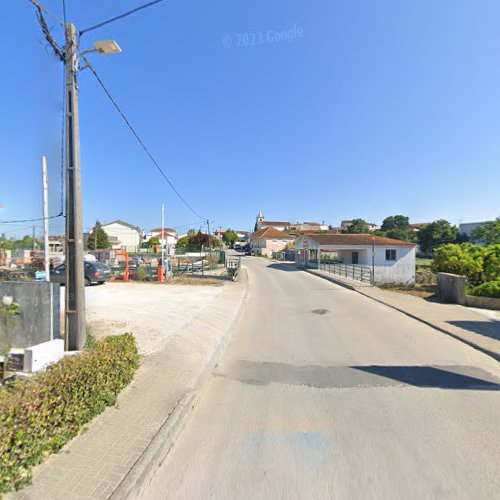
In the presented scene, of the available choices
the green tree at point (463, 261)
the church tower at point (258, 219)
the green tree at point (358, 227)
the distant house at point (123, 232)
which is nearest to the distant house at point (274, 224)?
the church tower at point (258, 219)

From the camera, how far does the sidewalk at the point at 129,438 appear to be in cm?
238

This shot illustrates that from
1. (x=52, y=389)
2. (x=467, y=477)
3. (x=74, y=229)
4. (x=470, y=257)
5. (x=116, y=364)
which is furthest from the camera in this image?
(x=470, y=257)

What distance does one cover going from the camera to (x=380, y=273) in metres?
30.4

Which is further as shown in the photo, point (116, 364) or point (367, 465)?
point (116, 364)

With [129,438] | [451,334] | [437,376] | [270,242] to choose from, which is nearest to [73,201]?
[129,438]

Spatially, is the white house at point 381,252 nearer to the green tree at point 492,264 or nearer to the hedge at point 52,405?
the green tree at point 492,264

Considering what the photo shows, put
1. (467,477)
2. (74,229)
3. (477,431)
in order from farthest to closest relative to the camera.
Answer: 1. (74,229)
2. (477,431)
3. (467,477)

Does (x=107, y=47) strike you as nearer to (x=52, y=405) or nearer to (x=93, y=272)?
(x=52, y=405)

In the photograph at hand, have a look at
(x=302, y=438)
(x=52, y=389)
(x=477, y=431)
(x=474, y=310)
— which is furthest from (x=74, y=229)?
(x=474, y=310)

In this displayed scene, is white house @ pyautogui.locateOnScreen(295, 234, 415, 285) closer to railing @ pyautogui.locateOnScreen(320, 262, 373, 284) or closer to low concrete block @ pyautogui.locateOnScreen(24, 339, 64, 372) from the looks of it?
railing @ pyautogui.locateOnScreen(320, 262, 373, 284)

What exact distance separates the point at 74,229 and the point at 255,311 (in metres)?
6.73

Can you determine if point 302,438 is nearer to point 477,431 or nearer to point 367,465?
point 367,465

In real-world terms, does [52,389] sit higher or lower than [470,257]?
lower

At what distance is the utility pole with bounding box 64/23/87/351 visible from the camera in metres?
4.66
